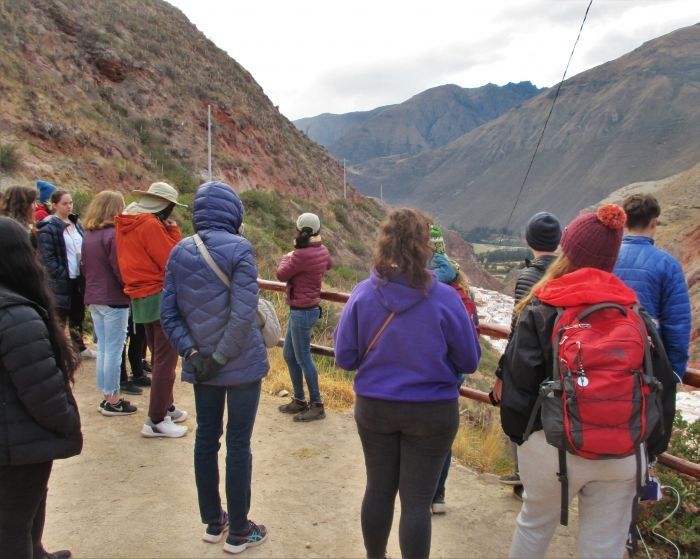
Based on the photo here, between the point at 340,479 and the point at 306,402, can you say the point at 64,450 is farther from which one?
the point at 306,402

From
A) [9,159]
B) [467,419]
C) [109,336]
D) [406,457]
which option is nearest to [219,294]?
[406,457]

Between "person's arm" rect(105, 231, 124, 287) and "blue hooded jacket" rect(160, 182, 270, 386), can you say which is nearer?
"blue hooded jacket" rect(160, 182, 270, 386)

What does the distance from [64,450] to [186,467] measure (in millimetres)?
1945

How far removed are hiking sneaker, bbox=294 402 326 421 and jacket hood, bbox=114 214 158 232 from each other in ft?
7.10

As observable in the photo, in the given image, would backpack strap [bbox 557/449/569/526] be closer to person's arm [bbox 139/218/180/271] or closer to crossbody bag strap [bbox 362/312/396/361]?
crossbody bag strap [bbox 362/312/396/361]

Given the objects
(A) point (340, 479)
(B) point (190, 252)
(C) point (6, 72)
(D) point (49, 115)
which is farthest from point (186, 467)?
(C) point (6, 72)

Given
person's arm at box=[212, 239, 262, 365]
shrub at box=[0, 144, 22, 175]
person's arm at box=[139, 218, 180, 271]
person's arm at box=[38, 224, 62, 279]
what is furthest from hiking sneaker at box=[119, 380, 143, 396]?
shrub at box=[0, 144, 22, 175]

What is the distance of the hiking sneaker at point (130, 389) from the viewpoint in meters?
5.59

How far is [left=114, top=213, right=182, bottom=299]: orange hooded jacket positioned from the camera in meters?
4.39

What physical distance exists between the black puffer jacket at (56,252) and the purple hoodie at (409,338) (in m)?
3.75

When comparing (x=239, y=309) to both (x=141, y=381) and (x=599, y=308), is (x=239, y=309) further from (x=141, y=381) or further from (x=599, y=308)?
(x=141, y=381)

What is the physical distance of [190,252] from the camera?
10.2 feet

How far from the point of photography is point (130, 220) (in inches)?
173

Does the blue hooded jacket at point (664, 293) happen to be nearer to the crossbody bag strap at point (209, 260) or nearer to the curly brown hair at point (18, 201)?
the crossbody bag strap at point (209, 260)
